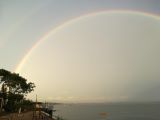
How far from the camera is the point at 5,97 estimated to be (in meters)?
65.9

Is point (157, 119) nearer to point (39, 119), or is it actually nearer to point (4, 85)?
point (4, 85)

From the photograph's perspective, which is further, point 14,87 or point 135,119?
→ point 135,119

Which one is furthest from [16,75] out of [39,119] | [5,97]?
[39,119]

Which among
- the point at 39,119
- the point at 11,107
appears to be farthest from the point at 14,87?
the point at 39,119

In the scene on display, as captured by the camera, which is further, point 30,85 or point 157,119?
point 157,119

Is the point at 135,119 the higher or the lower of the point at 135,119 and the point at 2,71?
the lower

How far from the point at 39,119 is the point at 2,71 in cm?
3342

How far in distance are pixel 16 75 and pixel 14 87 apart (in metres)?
3.27

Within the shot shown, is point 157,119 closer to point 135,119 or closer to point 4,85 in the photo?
point 135,119

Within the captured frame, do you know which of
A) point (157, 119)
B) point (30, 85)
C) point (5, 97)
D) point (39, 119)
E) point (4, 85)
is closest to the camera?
point (39, 119)

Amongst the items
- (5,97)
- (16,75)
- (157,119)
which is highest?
(16,75)

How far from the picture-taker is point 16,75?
72250mm

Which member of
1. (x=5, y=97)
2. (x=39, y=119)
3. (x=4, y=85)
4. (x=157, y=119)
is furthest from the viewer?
(x=157, y=119)

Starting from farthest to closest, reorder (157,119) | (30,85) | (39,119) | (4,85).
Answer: (157,119)
(30,85)
(4,85)
(39,119)
